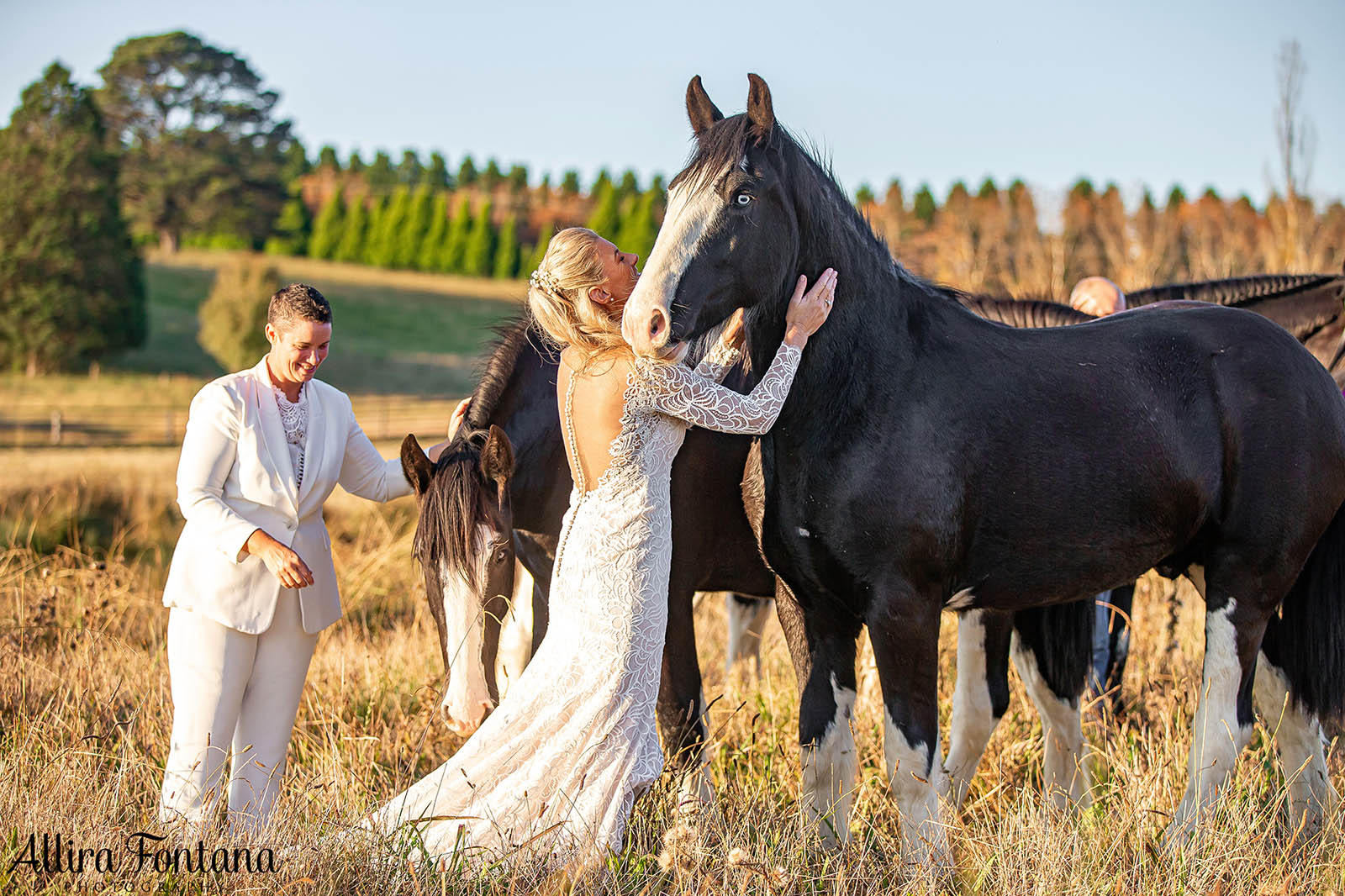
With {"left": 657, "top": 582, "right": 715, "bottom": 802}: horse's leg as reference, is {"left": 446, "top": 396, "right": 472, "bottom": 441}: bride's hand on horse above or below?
above

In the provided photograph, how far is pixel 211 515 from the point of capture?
3.33m

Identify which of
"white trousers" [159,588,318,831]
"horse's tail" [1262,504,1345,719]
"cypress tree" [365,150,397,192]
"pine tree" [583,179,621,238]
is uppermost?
"cypress tree" [365,150,397,192]

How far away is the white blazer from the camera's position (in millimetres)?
3365

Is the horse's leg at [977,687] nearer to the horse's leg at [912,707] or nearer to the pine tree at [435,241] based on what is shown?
the horse's leg at [912,707]

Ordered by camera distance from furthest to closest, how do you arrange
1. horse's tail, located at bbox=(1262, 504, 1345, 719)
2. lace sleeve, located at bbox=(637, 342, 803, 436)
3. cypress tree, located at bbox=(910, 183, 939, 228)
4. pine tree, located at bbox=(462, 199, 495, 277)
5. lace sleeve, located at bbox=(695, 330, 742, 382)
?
1. pine tree, located at bbox=(462, 199, 495, 277)
2. cypress tree, located at bbox=(910, 183, 939, 228)
3. horse's tail, located at bbox=(1262, 504, 1345, 719)
4. lace sleeve, located at bbox=(695, 330, 742, 382)
5. lace sleeve, located at bbox=(637, 342, 803, 436)

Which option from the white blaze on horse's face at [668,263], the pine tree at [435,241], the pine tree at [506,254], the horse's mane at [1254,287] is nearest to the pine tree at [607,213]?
the pine tree at [506,254]

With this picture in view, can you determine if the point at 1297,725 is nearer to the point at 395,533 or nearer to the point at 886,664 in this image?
the point at 886,664

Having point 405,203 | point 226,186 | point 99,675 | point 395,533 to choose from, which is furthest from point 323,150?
point 99,675

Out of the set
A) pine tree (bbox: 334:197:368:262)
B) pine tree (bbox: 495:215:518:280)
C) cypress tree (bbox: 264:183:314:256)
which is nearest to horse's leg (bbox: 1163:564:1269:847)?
pine tree (bbox: 495:215:518:280)

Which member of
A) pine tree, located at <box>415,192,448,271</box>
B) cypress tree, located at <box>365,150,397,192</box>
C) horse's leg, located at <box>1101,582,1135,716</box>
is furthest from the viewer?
cypress tree, located at <box>365,150,397,192</box>

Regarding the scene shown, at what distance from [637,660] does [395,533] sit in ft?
24.7

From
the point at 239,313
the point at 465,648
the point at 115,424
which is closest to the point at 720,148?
the point at 465,648

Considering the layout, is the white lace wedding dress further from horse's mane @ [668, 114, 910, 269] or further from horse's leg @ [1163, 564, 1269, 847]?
horse's leg @ [1163, 564, 1269, 847]

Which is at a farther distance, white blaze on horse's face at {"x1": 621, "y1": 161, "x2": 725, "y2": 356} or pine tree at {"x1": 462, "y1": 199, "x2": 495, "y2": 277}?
pine tree at {"x1": 462, "y1": 199, "x2": 495, "y2": 277}
